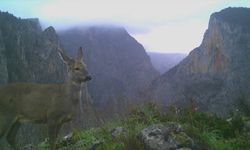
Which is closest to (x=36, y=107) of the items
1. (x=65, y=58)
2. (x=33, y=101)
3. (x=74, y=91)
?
(x=33, y=101)

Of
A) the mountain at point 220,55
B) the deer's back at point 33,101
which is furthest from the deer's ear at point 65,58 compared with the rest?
the mountain at point 220,55

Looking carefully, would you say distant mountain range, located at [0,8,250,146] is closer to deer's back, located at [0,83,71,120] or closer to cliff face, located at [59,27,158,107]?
cliff face, located at [59,27,158,107]

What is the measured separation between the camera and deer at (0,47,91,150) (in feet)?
35.3

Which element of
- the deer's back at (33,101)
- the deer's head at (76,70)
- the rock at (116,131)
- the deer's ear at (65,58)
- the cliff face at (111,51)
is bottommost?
the cliff face at (111,51)

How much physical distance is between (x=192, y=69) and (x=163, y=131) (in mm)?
82412

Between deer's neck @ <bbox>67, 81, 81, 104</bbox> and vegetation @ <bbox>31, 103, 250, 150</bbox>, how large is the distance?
78 centimetres

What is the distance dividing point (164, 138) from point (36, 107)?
281cm

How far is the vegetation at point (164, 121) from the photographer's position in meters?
9.91

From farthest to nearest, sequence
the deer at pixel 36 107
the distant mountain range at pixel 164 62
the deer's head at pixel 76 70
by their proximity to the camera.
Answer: the distant mountain range at pixel 164 62, the deer's head at pixel 76 70, the deer at pixel 36 107

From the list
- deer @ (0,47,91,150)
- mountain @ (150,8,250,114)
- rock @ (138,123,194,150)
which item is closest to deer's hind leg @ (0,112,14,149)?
deer @ (0,47,91,150)

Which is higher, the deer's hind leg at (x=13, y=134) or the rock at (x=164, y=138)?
the rock at (x=164, y=138)

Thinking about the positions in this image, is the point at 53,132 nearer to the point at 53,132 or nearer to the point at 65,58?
the point at 53,132

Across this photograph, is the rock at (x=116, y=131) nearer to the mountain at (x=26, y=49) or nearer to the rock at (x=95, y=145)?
the rock at (x=95, y=145)

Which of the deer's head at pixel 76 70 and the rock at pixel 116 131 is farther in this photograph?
the deer's head at pixel 76 70
